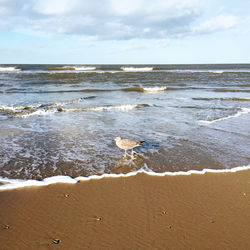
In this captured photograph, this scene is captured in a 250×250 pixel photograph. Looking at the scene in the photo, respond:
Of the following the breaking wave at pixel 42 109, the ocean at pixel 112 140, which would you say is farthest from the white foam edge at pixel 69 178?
the breaking wave at pixel 42 109

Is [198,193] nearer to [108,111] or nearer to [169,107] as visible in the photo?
[108,111]

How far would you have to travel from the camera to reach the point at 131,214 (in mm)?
3871

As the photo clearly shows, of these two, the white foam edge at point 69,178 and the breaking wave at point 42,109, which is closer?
the white foam edge at point 69,178

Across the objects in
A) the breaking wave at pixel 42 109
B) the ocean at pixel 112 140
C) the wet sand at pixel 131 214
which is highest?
the breaking wave at pixel 42 109

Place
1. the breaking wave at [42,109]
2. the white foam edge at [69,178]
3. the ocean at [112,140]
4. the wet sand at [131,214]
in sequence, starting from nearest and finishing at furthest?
the wet sand at [131,214], the white foam edge at [69,178], the ocean at [112,140], the breaking wave at [42,109]

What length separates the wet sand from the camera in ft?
10.8

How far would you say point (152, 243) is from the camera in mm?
3275

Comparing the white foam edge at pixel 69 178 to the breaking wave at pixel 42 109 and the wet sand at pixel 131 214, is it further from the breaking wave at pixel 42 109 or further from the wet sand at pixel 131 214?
the breaking wave at pixel 42 109

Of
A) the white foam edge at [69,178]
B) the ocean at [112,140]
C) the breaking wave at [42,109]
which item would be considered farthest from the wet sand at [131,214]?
→ the breaking wave at [42,109]

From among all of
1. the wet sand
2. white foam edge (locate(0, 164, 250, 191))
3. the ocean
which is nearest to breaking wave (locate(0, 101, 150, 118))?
the ocean

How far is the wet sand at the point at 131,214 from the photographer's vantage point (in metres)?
3.30

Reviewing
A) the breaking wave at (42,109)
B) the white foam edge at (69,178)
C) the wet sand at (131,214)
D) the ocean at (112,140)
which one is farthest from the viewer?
the breaking wave at (42,109)

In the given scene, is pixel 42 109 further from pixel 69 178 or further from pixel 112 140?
pixel 69 178

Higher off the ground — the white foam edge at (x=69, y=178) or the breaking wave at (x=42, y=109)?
the breaking wave at (x=42, y=109)
